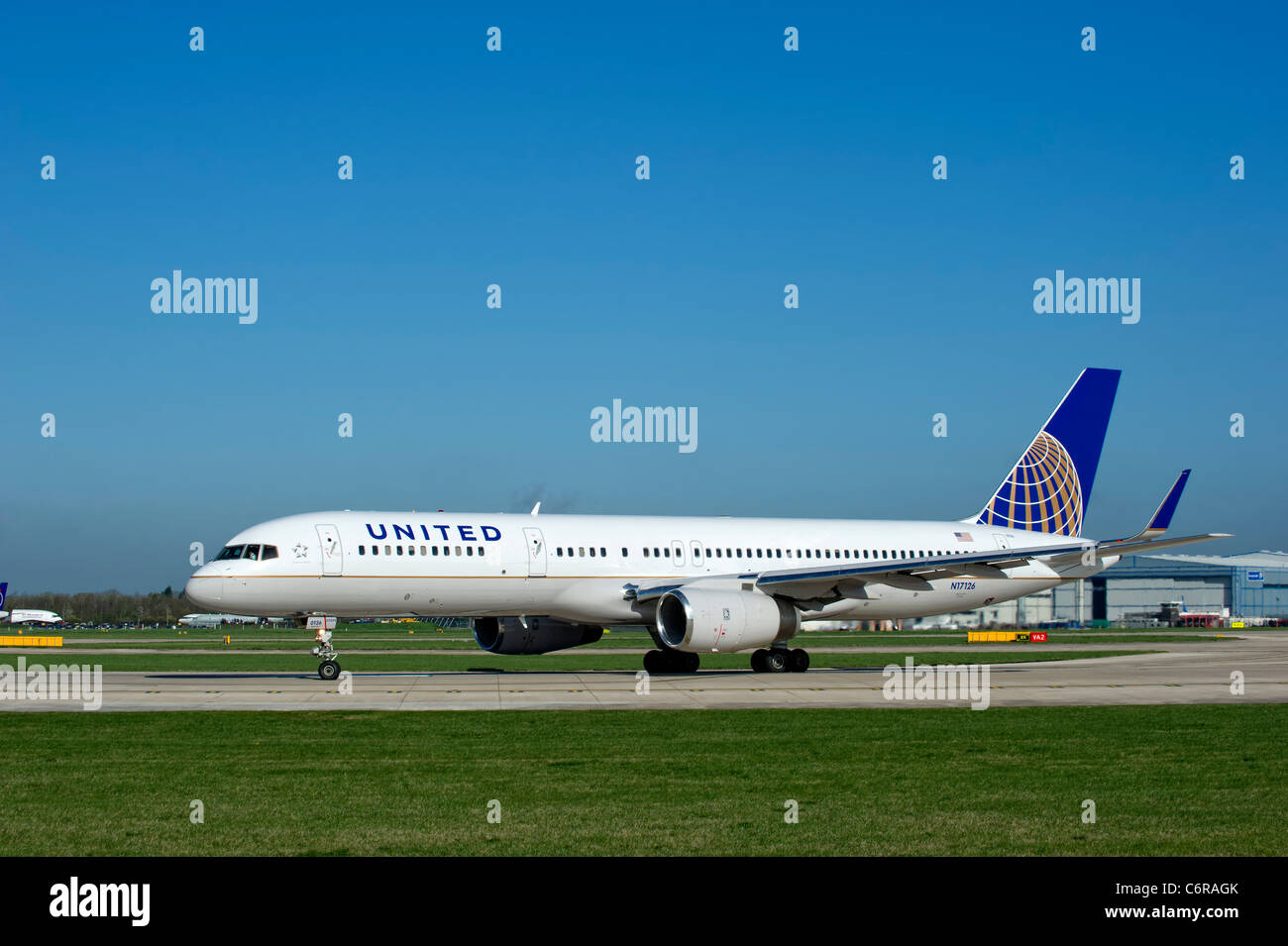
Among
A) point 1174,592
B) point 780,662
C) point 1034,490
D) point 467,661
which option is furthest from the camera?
point 1174,592

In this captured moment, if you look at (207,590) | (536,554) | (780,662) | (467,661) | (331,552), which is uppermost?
(331,552)

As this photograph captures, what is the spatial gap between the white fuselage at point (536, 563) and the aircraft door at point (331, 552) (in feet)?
0.09

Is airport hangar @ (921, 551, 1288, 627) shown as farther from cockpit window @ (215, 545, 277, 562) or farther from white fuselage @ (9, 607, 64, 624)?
white fuselage @ (9, 607, 64, 624)

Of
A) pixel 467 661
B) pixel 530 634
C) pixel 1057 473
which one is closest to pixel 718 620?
pixel 530 634

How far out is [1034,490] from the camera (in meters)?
47.1

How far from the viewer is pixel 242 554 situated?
33.2m

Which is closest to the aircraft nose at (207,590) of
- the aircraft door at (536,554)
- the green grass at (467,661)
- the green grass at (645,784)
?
the green grass at (467,661)

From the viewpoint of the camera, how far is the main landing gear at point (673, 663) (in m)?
38.3

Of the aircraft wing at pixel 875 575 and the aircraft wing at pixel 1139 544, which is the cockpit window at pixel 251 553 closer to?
the aircraft wing at pixel 875 575

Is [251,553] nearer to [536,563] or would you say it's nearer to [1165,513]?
[536,563]

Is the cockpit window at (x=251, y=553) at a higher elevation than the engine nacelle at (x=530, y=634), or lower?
higher

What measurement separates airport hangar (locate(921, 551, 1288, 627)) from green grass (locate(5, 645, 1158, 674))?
299ft

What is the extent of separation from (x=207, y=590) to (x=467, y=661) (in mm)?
14137
